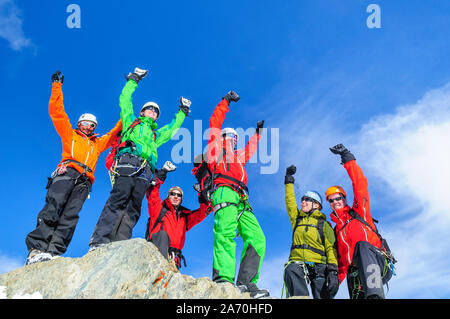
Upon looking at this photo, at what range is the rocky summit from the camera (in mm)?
5895

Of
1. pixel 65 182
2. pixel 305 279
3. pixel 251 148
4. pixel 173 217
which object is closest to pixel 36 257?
pixel 65 182

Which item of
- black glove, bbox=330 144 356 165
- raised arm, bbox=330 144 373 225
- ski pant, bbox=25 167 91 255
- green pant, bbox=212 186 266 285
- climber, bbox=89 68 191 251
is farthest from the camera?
black glove, bbox=330 144 356 165

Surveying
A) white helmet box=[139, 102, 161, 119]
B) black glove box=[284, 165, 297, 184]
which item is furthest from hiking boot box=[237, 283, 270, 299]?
white helmet box=[139, 102, 161, 119]

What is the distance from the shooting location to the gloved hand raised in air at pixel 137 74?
9.72m

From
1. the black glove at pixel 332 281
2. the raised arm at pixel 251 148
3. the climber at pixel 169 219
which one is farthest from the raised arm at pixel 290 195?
the climber at pixel 169 219

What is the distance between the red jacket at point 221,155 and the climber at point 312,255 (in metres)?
2.32

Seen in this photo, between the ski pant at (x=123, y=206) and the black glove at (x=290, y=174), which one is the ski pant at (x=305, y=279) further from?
the ski pant at (x=123, y=206)

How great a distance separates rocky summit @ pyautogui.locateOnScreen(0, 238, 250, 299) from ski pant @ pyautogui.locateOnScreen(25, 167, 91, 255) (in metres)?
0.66

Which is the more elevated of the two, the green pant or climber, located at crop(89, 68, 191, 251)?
climber, located at crop(89, 68, 191, 251)

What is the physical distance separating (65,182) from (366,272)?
6950 mm

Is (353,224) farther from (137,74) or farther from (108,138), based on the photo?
(137,74)

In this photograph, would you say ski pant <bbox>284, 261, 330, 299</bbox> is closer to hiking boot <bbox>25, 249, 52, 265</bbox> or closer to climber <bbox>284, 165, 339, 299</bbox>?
climber <bbox>284, 165, 339, 299</bbox>

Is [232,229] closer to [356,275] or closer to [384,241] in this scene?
[356,275]
